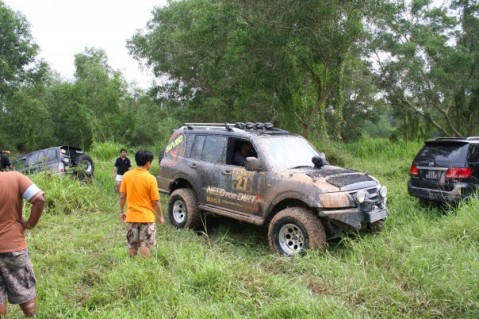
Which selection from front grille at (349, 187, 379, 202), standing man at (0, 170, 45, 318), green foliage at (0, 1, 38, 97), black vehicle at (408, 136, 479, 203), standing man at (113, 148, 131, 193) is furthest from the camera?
green foliage at (0, 1, 38, 97)

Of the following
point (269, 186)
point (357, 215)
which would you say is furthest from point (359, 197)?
point (269, 186)

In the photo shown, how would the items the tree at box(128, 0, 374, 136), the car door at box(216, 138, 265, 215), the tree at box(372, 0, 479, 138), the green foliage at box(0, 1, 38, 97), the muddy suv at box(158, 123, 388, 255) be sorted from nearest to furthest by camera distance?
the muddy suv at box(158, 123, 388, 255) → the car door at box(216, 138, 265, 215) → the tree at box(128, 0, 374, 136) → the tree at box(372, 0, 479, 138) → the green foliage at box(0, 1, 38, 97)

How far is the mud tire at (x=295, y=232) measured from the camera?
5609 millimetres

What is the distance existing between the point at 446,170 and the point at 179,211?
4795mm

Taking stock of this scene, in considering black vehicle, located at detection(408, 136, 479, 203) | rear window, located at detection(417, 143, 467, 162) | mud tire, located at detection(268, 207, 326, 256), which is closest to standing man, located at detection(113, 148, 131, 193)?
mud tire, located at detection(268, 207, 326, 256)

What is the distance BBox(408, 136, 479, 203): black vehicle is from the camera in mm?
6891

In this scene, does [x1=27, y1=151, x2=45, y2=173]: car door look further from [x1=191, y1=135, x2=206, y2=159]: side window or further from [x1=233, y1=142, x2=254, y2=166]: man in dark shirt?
[x1=233, y1=142, x2=254, y2=166]: man in dark shirt

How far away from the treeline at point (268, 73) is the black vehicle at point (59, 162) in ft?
15.6

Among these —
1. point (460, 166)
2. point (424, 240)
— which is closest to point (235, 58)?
point (460, 166)

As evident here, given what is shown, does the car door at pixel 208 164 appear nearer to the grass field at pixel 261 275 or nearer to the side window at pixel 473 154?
the grass field at pixel 261 275

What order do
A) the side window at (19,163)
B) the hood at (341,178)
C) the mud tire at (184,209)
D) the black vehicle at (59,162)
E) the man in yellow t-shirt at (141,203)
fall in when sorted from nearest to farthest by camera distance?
1. the man in yellow t-shirt at (141,203)
2. the hood at (341,178)
3. the mud tire at (184,209)
4. the black vehicle at (59,162)
5. the side window at (19,163)

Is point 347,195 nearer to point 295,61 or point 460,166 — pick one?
point 460,166

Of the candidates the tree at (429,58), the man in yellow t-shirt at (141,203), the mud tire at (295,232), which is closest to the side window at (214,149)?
the mud tire at (295,232)

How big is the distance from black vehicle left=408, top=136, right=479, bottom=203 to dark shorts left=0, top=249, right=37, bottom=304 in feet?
20.9
